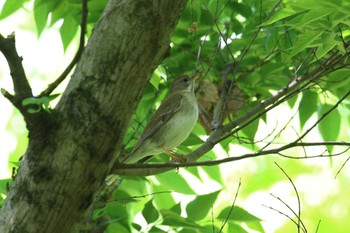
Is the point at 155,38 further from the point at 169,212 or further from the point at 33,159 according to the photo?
the point at 169,212

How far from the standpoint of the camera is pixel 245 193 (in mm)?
8328

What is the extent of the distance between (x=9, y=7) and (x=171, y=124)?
1.46m

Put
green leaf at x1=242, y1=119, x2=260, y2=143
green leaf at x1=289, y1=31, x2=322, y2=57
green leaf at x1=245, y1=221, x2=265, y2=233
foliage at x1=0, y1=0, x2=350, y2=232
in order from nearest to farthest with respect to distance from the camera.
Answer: green leaf at x1=289, y1=31, x2=322, y2=57, foliage at x1=0, y1=0, x2=350, y2=232, green leaf at x1=245, y1=221, x2=265, y2=233, green leaf at x1=242, y1=119, x2=260, y2=143

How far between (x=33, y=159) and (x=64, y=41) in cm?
220

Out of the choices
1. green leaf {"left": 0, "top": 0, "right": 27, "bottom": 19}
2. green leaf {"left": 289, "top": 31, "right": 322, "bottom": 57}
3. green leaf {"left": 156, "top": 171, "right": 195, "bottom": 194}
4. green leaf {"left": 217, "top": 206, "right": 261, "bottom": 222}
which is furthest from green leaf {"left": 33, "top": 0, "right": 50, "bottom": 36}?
green leaf {"left": 289, "top": 31, "right": 322, "bottom": 57}

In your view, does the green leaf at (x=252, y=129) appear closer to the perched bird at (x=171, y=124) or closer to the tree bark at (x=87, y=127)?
the perched bird at (x=171, y=124)

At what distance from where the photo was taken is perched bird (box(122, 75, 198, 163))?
177 inches

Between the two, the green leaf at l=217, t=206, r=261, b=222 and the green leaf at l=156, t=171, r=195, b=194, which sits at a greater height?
the green leaf at l=156, t=171, r=195, b=194

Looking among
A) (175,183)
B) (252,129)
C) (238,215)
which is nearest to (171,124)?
(175,183)

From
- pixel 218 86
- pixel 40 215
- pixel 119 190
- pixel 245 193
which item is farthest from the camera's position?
pixel 245 193

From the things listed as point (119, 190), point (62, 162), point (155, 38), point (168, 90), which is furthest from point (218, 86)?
point (62, 162)

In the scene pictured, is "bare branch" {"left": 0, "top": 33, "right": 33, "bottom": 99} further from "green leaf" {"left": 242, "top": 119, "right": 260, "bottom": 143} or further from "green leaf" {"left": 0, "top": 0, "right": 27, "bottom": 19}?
"green leaf" {"left": 242, "top": 119, "right": 260, "bottom": 143}

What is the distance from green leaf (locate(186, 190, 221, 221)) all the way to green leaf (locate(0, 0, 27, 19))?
5.97 feet

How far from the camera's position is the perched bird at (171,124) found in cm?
449
